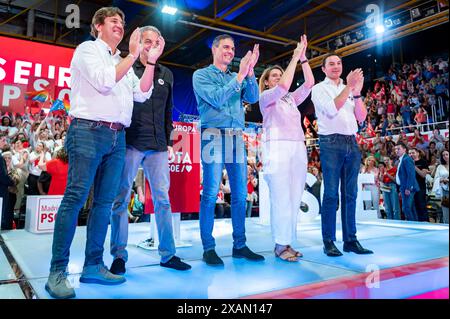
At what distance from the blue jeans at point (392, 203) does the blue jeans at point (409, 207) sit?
45cm

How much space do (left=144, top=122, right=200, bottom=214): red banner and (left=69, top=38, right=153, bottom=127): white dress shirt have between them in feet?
4.46

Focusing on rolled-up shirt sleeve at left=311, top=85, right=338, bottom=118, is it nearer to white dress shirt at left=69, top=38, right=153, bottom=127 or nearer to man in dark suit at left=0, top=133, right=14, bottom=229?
white dress shirt at left=69, top=38, right=153, bottom=127

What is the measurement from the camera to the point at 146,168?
2.08 meters

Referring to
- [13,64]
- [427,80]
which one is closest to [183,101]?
[13,64]

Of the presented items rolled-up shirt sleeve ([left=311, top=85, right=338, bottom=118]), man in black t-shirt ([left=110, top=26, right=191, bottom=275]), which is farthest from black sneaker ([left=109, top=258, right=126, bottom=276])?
rolled-up shirt sleeve ([left=311, top=85, right=338, bottom=118])

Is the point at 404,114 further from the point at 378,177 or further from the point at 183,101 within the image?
the point at 183,101

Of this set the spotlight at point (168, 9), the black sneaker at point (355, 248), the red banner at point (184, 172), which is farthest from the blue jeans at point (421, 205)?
the spotlight at point (168, 9)

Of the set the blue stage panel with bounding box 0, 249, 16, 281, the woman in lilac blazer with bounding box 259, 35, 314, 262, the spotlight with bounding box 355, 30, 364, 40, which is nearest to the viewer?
the blue stage panel with bounding box 0, 249, 16, 281

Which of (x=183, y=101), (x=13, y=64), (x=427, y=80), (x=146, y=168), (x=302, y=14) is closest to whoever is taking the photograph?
(x=146, y=168)

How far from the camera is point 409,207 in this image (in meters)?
4.46

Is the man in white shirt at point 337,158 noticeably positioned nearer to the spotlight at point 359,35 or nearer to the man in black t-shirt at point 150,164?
the man in black t-shirt at point 150,164

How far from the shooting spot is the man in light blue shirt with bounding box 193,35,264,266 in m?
2.22
